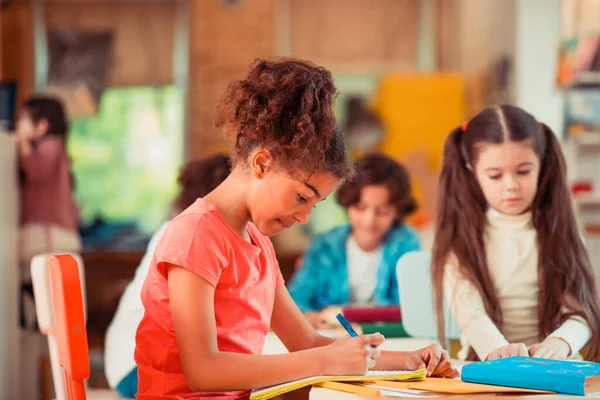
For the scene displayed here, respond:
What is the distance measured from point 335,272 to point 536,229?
4.00ft

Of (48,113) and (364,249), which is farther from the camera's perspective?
(48,113)

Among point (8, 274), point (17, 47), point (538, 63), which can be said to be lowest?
point (8, 274)

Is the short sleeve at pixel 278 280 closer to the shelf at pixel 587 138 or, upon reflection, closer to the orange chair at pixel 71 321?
the orange chair at pixel 71 321

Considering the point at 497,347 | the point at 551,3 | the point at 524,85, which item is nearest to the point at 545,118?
the point at 524,85

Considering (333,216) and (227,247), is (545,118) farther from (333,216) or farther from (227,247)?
(227,247)

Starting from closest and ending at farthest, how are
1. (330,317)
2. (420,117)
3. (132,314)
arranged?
(132,314) < (330,317) < (420,117)

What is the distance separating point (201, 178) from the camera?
2.54 m

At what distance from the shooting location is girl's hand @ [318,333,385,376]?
1271 millimetres

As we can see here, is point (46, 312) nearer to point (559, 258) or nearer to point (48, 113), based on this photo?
point (559, 258)

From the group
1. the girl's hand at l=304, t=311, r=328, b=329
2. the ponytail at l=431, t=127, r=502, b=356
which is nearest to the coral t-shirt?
the ponytail at l=431, t=127, r=502, b=356

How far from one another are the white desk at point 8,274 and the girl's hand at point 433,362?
2.61 metres

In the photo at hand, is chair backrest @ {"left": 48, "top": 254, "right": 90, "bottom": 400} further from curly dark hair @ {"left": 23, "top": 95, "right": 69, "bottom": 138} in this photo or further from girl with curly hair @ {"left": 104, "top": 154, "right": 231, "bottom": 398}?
curly dark hair @ {"left": 23, "top": 95, "right": 69, "bottom": 138}

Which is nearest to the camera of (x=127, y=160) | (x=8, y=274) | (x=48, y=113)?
(x=8, y=274)

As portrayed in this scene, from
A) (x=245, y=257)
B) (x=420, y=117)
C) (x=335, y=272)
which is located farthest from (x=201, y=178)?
(x=420, y=117)
